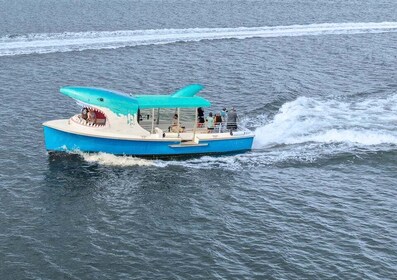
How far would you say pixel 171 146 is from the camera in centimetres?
5353

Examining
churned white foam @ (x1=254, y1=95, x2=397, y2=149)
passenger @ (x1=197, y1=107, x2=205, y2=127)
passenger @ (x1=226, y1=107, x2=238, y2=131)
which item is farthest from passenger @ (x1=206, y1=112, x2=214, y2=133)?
churned white foam @ (x1=254, y1=95, x2=397, y2=149)

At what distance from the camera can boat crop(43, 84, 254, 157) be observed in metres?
52.6

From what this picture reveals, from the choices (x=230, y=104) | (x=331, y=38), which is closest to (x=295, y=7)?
(x=331, y=38)

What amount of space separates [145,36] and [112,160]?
141 ft

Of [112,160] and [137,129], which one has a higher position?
[137,129]

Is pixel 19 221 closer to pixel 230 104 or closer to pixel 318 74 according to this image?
pixel 230 104

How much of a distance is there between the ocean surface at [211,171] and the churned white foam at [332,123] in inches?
7.3

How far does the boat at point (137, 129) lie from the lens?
52.6 m

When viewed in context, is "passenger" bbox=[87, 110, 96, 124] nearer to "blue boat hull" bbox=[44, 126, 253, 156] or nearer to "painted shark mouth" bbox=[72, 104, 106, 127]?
"painted shark mouth" bbox=[72, 104, 106, 127]

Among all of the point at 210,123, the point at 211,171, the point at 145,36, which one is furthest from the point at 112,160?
the point at 145,36

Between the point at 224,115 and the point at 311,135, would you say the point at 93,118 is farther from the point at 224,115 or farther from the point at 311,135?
the point at 311,135

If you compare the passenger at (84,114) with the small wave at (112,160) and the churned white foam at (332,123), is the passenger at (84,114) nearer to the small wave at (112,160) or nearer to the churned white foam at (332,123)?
the small wave at (112,160)

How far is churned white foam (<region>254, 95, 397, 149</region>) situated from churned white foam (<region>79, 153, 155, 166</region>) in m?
10.8

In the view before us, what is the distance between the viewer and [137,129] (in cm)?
5378
